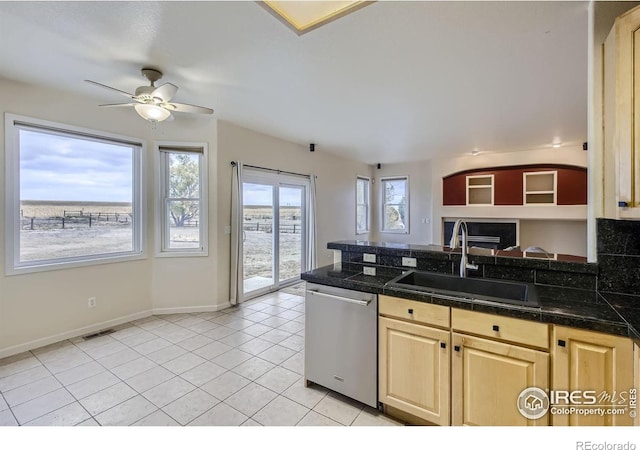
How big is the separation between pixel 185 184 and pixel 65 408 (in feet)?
9.06

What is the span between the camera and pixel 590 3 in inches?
70.8

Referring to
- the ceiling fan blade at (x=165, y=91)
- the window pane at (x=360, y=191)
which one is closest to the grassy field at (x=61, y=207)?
the ceiling fan blade at (x=165, y=91)

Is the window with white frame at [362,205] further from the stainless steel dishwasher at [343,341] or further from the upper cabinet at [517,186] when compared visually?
the stainless steel dishwasher at [343,341]

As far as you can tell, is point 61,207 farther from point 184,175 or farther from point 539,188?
point 539,188

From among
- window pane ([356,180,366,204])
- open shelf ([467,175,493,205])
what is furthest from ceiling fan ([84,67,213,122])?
open shelf ([467,175,493,205])

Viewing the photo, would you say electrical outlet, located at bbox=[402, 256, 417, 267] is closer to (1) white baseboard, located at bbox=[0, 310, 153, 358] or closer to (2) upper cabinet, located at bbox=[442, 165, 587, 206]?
(1) white baseboard, located at bbox=[0, 310, 153, 358]

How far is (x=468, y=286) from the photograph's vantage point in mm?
2074

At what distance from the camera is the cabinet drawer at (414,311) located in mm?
1702

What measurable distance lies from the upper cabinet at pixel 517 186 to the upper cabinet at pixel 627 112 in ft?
16.9

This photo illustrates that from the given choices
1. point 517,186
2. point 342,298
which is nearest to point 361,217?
point 517,186

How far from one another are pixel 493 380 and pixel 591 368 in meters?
0.43

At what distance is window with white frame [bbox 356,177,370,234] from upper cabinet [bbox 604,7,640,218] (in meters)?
6.03

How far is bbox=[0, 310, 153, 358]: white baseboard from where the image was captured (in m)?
2.87

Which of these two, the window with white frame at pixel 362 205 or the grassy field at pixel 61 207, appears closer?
the grassy field at pixel 61 207
